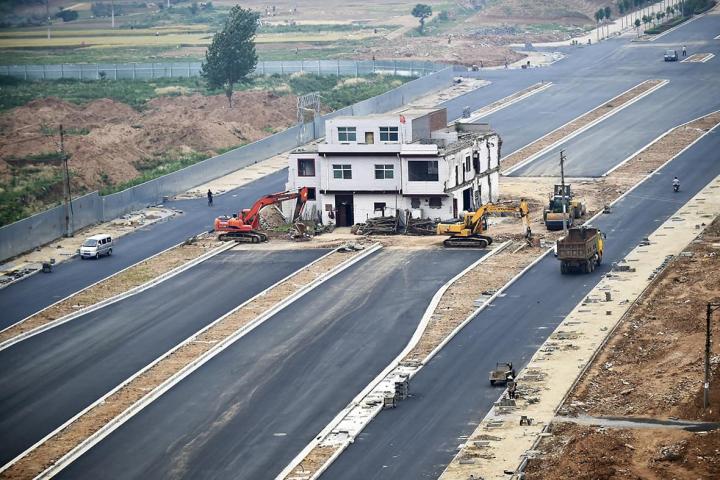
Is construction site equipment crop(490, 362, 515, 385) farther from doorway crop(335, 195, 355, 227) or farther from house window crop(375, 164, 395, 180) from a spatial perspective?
doorway crop(335, 195, 355, 227)

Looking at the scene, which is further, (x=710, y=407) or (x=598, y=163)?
(x=598, y=163)

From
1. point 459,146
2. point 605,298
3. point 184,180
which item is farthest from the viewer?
point 184,180

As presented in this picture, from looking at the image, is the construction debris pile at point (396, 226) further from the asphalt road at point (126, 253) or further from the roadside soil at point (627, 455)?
the roadside soil at point (627, 455)

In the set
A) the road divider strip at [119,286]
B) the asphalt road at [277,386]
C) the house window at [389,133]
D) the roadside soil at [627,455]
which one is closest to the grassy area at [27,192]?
the road divider strip at [119,286]

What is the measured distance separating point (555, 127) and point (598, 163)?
880 inches

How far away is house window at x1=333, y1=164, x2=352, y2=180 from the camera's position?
4862 inches

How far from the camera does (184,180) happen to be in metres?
144

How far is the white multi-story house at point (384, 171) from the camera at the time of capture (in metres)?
122

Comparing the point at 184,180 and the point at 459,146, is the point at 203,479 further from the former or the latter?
the point at 184,180

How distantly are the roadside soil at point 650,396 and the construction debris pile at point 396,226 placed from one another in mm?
Answer: 23287

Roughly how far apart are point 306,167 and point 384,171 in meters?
7.45

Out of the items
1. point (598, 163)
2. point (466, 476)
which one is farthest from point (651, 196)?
point (466, 476)

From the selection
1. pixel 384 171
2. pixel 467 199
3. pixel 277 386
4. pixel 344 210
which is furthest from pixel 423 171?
pixel 277 386

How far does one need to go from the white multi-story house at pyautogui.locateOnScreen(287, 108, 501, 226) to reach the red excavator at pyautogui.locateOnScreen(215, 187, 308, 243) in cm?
102
